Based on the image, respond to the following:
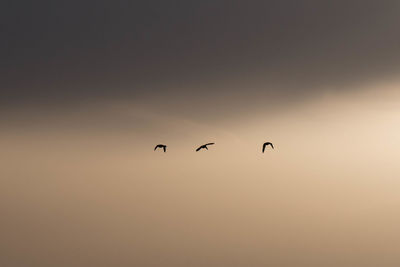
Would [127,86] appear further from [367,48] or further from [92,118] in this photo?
[367,48]

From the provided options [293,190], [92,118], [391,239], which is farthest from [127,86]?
[391,239]

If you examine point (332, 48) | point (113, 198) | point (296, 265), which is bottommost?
point (296, 265)

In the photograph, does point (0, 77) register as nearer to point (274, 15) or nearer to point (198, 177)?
point (198, 177)

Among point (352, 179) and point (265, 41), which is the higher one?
point (265, 41)

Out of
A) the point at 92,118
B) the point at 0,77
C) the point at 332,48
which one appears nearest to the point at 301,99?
the point at 332,48

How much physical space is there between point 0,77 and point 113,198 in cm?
91

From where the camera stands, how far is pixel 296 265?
315 cm

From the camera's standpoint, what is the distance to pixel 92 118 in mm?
3154

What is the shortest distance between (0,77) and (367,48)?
208 centimetres

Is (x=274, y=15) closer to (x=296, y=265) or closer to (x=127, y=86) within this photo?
(x=127, y=86)

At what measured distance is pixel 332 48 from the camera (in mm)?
3297

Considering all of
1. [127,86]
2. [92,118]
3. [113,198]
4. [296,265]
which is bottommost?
[296,265]

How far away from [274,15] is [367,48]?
570mm

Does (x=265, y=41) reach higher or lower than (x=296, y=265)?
higher
